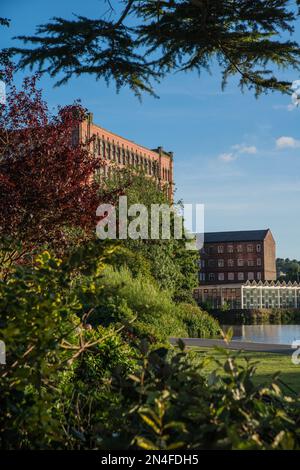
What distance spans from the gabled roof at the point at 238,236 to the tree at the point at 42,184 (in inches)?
2647

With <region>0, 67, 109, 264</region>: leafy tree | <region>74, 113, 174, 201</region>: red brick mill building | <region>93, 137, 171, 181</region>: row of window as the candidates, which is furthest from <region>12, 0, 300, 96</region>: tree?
<region>93, 137, 171, 181</region>: row of window

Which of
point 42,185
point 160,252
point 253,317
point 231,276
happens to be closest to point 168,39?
point 42,185

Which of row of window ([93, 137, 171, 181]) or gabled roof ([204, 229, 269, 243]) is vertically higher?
row of window ([93, 137, 171, 181])

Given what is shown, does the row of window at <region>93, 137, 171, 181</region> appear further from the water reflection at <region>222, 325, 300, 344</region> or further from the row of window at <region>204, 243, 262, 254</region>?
the water reflection at <region>222, 325, 300, 344</region>

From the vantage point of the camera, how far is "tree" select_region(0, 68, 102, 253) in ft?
29.4

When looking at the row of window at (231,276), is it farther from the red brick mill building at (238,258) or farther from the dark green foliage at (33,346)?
the dark green foliage at (33,346)

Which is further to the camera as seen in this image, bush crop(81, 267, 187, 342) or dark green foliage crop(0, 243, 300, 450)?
bush crop(81, 267, 187, 342)

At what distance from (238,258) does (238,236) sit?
3193mm

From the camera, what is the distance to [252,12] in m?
6.77

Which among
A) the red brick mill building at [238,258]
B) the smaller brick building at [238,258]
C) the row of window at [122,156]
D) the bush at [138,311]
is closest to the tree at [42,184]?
the bush at [138,311]

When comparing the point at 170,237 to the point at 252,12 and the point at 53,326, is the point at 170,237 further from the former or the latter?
the point at 53,326

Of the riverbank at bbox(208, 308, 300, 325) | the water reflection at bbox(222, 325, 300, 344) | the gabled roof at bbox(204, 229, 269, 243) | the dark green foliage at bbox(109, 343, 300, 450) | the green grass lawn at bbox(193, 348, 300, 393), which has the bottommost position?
the riverbank at bbox(208, 308, 300, 325)

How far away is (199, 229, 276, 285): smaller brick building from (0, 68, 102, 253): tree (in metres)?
66.5
